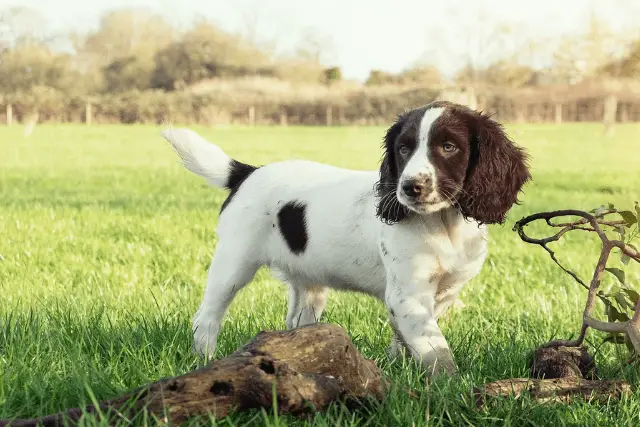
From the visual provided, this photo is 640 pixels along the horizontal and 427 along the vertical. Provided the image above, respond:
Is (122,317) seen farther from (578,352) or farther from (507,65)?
(507,65)

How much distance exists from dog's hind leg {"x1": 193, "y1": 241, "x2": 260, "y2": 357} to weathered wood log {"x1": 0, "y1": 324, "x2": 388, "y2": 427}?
200cm

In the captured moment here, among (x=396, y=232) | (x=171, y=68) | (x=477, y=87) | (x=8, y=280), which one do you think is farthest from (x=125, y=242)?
(x=171, y=68)

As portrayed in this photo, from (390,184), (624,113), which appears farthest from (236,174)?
(624,113)

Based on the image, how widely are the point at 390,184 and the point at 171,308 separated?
7.17ft

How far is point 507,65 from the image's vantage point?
57.2 meters

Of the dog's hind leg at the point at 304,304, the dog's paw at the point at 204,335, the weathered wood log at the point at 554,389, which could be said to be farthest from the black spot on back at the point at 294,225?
the weathered wood log at the point at 554,389

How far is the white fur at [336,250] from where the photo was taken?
4078mm

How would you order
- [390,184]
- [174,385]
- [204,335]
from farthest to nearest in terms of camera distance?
[204,335]
[390,184]
[174,385]

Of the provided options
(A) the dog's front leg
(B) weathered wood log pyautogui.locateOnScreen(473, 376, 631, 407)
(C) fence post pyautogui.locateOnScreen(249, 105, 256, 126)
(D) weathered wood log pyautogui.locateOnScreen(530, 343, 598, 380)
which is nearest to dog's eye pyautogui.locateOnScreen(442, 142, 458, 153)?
(A) the dog's front leg

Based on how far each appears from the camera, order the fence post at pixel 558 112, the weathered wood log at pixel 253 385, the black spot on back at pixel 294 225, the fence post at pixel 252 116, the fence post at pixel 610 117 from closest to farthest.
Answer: the weathered wood log at pixel 253 385, the black spot on back at pixel 294 225, the fence post at pixel 610 117, the fence post at pixel 558 112, the fence post at pixel 252 116

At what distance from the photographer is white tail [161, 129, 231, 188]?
205 inches

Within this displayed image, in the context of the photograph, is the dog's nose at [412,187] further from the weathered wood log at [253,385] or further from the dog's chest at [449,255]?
the weathered wood log at [253,385]

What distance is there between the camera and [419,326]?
4043 millimetres

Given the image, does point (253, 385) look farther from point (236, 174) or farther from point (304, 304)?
point (236, 174)
